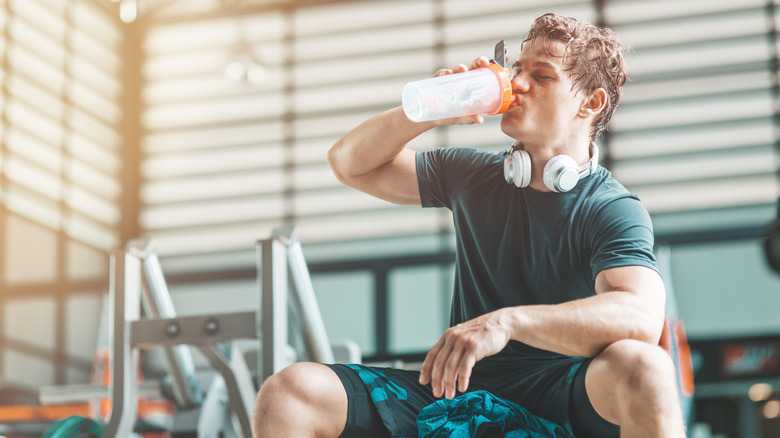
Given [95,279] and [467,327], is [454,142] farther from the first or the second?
[467,327]

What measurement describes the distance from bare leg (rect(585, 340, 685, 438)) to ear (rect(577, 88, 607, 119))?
0.52 m

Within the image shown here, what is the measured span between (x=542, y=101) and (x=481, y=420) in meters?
0.58

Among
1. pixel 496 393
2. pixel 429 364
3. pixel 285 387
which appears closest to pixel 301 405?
pixel 285 387

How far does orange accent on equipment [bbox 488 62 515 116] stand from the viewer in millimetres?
1381

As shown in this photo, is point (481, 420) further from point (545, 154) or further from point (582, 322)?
point (545, 154)

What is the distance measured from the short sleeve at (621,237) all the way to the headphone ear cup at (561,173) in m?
0.08

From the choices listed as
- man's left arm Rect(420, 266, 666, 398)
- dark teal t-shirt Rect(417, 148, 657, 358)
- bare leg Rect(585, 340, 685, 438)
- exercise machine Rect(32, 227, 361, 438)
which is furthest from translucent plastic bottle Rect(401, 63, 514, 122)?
exercise machine Rect(32, 227, 361, 438)

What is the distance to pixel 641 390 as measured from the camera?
110 cm

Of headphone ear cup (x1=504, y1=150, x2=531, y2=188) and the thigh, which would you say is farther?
headphone ear cup (x1=504, y1=150, x2=531, y2=188)

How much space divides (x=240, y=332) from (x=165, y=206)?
205 inches

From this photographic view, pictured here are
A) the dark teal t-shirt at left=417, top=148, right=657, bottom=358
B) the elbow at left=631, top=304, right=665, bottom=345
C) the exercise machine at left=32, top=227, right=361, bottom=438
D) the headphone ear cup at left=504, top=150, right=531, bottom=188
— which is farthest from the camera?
the exercise machine at left=32, top=227, right=361, bottom=438

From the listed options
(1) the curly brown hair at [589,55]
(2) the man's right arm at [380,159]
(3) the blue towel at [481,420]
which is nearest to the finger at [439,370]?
(3) the blue towel at [481,420]

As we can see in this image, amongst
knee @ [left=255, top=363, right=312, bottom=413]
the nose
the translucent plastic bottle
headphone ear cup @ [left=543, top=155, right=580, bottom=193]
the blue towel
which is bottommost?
the blue towel

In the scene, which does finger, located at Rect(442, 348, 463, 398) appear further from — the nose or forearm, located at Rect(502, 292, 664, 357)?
the nose
